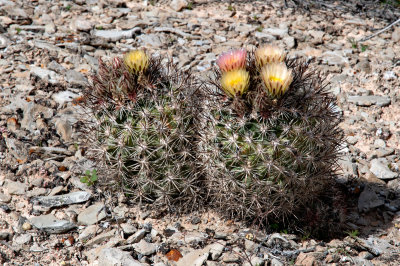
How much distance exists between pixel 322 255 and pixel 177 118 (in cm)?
156

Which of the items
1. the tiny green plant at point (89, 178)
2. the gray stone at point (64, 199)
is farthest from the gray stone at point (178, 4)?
the gray stone at point (64, 199)

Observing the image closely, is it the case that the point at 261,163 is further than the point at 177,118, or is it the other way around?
the point at 177,118

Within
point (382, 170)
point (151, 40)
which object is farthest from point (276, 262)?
point (151, 40)

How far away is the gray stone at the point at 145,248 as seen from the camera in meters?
3.84

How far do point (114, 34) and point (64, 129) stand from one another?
2169mm

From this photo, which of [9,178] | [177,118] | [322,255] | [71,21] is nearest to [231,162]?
[177,118]

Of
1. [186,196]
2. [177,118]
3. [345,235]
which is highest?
[177,118]

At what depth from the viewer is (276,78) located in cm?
347

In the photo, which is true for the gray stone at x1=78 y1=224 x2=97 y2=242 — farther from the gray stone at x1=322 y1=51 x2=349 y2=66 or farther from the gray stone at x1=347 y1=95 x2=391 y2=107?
the gray stone at x1=322 y1=51 x2=349 y2=66

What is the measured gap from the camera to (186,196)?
166 inches

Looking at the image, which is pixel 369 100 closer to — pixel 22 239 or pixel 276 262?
pixel 276 262

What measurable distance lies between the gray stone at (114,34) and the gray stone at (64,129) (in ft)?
6.49

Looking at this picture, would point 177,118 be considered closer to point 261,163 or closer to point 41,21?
point 261,163

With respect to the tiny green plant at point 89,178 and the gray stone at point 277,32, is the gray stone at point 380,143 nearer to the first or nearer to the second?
the gray stone at point 277,32
